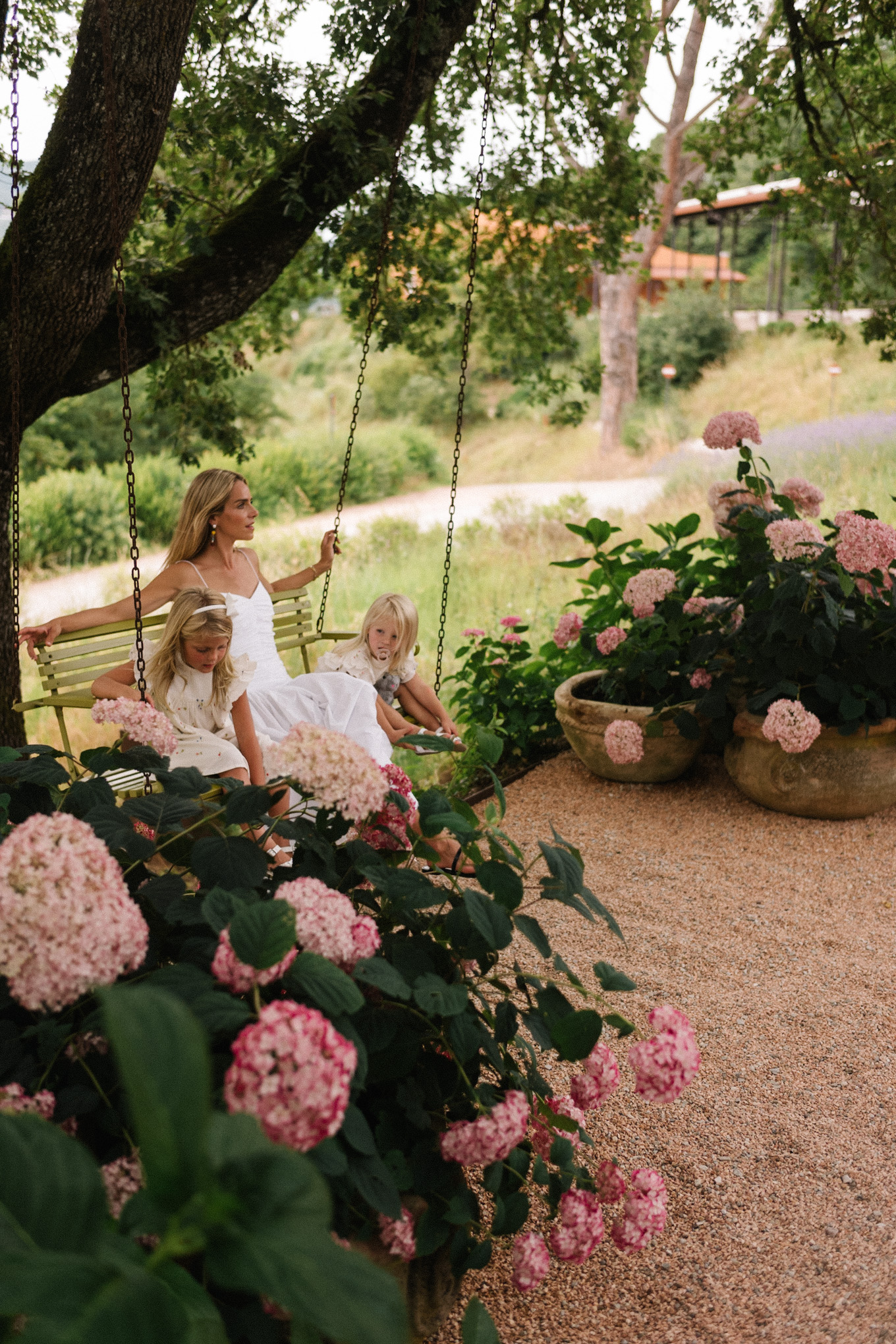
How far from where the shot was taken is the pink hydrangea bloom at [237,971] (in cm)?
93

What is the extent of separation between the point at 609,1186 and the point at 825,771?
228 cm

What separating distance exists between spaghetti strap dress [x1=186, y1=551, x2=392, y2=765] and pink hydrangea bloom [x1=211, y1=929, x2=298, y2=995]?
83.2 inches

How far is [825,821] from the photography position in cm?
346

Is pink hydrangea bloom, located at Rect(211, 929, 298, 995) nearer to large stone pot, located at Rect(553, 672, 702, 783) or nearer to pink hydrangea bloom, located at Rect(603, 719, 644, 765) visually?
pink hydrangea bloom, located at Rect(603, 719, 644, 765)

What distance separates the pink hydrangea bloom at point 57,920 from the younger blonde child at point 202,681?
76.5 inches

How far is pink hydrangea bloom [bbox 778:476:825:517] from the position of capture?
3592mm

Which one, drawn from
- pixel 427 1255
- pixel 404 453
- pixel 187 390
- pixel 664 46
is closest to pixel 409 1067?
pixel 427 1255

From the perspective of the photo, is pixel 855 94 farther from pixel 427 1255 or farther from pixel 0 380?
pixel 427 1255

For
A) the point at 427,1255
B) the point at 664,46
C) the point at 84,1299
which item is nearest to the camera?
the point at 84,1299

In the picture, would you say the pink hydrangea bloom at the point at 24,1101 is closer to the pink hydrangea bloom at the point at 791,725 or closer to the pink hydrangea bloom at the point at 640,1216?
the pink hydrangea bloom at the point at 640,1216

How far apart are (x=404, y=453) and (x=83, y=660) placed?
48.3 ft

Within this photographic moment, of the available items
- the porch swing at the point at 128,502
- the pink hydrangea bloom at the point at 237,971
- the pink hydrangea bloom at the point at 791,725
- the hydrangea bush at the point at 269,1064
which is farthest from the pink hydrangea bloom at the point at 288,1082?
the pink hydrangea bloom at the point at 791,725

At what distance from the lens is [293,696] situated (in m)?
3.29

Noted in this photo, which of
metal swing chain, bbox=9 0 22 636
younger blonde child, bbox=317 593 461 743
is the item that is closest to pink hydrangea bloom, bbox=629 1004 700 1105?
metal swing chain, bbox=9 0 22 636
